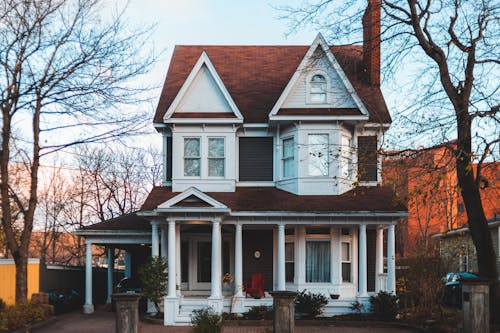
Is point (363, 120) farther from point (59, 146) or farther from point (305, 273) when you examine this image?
point (59, 146)

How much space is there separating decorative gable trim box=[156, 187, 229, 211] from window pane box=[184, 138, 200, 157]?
3.00 meters

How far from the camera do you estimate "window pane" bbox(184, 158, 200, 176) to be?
23672 mm

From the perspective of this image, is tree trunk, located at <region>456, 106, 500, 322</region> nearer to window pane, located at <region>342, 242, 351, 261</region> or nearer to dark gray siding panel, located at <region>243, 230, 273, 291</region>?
window pane, located at <region>342, 242, 351, 261</region>

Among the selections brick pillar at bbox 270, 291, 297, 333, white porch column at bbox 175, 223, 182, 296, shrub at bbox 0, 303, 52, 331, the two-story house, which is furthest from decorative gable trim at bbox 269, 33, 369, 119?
shrub at bbox 0, 303, 52, 331

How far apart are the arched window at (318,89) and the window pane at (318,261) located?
5.52 meters

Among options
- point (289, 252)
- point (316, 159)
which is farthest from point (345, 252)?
point (316, 159)

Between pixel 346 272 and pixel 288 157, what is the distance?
4992mm

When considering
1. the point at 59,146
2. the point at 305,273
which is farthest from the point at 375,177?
the point at 59,146

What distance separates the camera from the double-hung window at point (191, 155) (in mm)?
23672

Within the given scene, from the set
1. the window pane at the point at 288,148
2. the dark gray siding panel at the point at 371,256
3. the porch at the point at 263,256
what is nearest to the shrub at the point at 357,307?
the porch at the point at 263,256

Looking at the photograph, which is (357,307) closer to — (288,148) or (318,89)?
(288,148)

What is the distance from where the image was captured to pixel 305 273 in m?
23.2

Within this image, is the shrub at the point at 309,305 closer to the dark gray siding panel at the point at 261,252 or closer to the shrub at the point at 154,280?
the dark gray siding panel at the point at 261,252

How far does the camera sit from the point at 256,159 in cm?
2419
